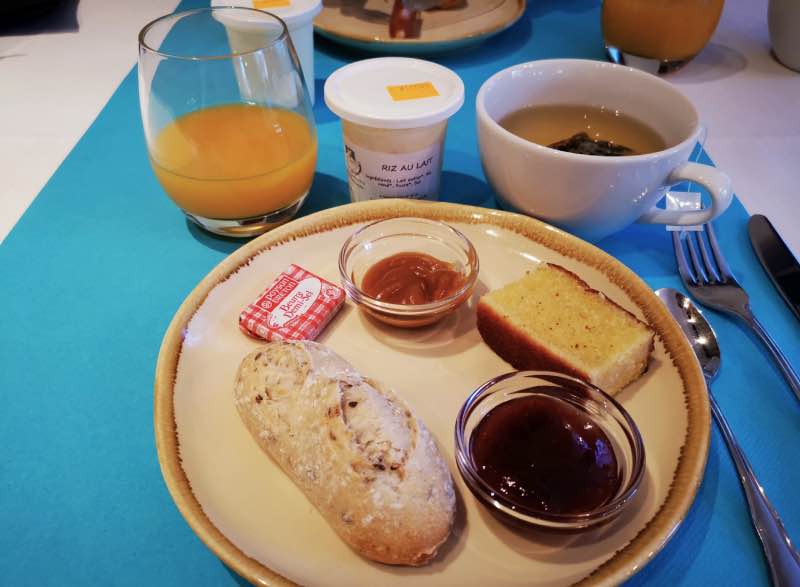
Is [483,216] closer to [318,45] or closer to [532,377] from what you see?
[532,377]

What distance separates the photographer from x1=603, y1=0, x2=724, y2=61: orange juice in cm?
209

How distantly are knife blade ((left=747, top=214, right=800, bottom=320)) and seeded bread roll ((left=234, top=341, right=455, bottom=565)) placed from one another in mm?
1026

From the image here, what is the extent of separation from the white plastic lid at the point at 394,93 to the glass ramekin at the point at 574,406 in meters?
0.67

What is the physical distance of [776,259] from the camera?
4.91ft

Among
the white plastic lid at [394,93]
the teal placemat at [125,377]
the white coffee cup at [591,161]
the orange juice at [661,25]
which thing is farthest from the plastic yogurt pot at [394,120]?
the orange juice at [661,25]

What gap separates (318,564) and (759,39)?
117 inches

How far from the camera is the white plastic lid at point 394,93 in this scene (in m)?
1.38

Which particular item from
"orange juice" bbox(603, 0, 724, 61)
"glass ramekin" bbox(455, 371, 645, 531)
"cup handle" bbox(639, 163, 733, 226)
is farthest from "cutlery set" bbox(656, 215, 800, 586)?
"orange juice" bbox(603, 0, 724, 61)

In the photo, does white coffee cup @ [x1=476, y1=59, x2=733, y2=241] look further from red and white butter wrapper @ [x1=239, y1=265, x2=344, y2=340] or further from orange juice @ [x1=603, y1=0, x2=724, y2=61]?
orange juice @ [x1=603, y1=0, x2=724, y2=61]

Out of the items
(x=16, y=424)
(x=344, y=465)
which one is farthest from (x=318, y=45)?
(x=344, y=465)

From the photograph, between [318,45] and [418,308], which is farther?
[318,45]

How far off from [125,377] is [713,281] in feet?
4.74

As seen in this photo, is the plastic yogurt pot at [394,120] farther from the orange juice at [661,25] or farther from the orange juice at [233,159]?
the orange juice at [661,25]

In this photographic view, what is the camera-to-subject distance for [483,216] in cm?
151
